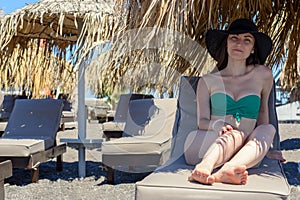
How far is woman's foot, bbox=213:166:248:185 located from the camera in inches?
80.7

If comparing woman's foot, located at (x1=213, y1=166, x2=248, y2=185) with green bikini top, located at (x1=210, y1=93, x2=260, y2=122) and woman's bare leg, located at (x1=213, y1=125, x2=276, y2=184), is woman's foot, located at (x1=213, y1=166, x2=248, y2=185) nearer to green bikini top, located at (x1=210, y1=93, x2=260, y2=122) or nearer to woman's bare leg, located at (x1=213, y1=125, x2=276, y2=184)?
woman's bare leg, located at (x1=213, y1=125, x2=276, y2=184)

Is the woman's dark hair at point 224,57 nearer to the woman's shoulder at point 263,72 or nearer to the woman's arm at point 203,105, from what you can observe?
the woman's shoulder at point 263,72

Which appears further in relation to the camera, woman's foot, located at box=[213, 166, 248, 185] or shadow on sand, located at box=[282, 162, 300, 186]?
shadow on sand, located at box=[282, 162, 300, 186]

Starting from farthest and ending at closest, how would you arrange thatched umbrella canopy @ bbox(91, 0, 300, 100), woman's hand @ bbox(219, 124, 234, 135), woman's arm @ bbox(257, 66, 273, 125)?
woman's arm @ bbox(257, 66, 273, 125) < thatched umbrella canopy @ bbox(91, 0, 300, 100) < woman's hand @ bbox(219, 124, 234, 135)

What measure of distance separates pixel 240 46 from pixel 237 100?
39 centimetres

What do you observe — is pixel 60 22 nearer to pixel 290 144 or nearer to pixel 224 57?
pixel 224 57

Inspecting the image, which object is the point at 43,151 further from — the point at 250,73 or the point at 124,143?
the point at 250,73

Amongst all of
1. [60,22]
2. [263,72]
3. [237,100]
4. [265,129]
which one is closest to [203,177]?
Answer: [265,129]

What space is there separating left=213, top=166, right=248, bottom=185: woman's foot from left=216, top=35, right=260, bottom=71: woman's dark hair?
104cm

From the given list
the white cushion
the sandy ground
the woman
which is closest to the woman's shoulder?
the woman

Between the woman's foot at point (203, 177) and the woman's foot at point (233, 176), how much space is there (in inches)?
1.8

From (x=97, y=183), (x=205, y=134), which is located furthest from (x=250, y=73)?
(x=97, y=183)

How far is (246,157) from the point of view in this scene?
2.26m

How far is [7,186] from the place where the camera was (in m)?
4.27
